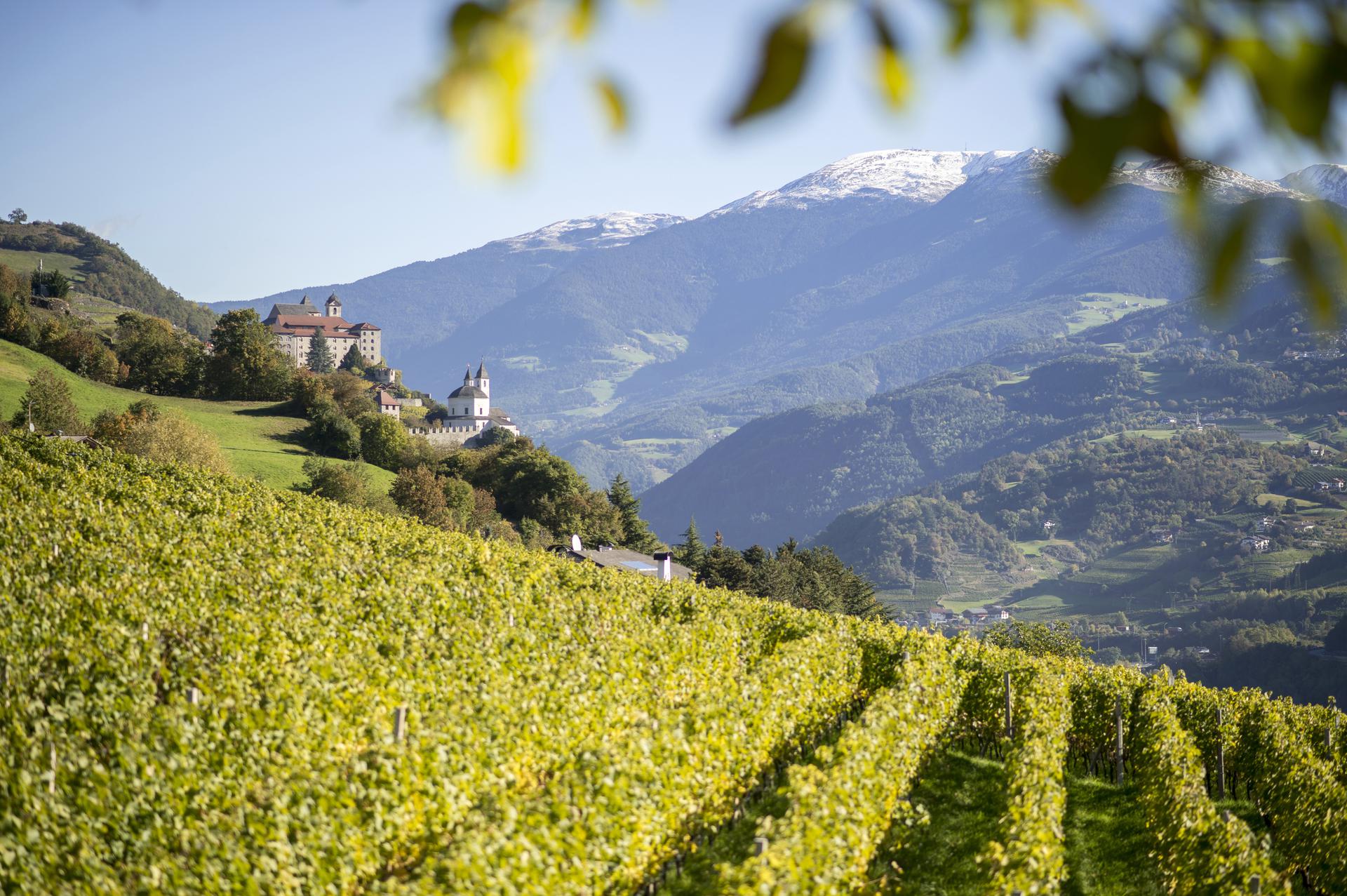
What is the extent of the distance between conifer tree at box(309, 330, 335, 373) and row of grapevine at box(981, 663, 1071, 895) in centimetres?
13126

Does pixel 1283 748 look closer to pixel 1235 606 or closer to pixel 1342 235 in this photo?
pixel 1342 235

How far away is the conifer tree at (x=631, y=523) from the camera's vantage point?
2507 inches

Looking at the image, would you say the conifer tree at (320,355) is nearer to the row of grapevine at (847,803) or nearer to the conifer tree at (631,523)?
the conifer tree at (631,523)

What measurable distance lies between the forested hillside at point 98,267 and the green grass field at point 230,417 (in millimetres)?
64261

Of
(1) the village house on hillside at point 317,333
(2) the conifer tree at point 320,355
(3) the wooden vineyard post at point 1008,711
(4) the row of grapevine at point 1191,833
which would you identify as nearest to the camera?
(4) the row of grapevine at point 1191,833

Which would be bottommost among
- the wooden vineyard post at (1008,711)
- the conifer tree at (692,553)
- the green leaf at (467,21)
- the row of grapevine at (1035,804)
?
the conifer tree at (692,553)

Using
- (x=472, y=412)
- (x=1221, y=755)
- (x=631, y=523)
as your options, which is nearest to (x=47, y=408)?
(x=631, y=523)

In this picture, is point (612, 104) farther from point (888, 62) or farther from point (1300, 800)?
point (1300, 800)

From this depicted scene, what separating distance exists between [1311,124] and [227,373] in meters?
75.5

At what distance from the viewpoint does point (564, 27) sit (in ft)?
4.46

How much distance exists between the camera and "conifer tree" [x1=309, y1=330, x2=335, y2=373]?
13950cm

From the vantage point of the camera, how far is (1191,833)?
37.5ft

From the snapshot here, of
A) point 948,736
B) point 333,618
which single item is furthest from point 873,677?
point 333,618

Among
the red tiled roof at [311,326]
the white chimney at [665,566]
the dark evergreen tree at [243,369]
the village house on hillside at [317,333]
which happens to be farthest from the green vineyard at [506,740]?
the red tiled roof at [311,326]
